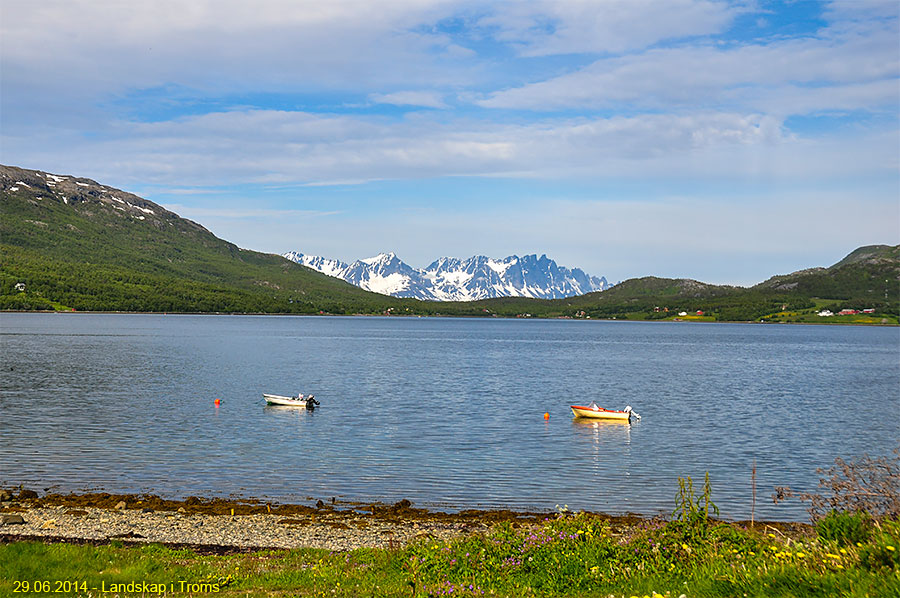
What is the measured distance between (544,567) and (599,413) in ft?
156

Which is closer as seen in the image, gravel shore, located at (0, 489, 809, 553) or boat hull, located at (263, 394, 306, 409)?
gravel shore, located at (0, 489, 809, 553)

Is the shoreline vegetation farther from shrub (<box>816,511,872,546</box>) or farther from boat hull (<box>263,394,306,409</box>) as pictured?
boat hull (<box>263,394,306,409</box>)

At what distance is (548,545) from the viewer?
15.2 metres

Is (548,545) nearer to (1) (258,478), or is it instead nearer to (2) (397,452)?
(1) (258,478)

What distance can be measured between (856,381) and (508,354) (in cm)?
6641

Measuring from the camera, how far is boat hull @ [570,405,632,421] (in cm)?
5966

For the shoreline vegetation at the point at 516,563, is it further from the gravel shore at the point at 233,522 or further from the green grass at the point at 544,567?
the gravel shore at the point at 233,522

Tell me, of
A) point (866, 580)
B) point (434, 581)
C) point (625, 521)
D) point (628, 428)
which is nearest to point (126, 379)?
point (628, 428)

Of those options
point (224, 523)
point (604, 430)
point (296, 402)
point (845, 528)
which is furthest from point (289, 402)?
point (845, 528)

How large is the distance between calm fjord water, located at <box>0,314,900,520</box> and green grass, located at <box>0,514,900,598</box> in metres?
15.0

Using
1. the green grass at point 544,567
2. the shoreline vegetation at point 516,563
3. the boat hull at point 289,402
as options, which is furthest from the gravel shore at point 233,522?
the boat hull at point 289,402

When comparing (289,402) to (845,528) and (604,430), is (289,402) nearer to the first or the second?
(604,430)

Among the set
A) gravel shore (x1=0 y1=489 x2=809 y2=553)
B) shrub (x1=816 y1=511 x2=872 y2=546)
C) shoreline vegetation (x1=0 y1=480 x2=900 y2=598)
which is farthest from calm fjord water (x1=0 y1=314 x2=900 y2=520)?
shrub (x1=816 y1=511 x2=872 y2=546)

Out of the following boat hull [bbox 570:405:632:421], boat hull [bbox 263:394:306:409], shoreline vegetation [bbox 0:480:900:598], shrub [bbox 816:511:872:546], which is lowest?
boat hull [bbox 570:405:632:421]
